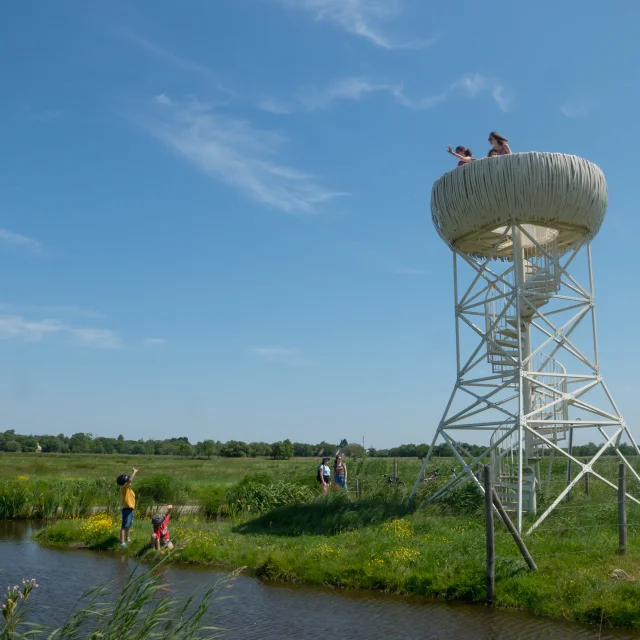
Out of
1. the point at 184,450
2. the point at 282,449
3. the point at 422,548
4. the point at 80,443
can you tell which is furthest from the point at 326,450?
the point at 422,548

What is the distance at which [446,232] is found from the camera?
1944 centimetres

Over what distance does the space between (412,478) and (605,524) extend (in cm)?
1045

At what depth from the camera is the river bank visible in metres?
11.2

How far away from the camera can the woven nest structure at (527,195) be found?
1720 centimetres

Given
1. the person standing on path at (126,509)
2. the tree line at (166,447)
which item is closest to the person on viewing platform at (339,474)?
the person standing on path at (126,509)

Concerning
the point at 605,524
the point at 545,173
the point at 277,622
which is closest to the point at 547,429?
the point at 605,524

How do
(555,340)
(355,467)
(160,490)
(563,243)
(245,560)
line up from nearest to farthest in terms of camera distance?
(245,560), (555,340), (563,243), (160,490), (355,467)

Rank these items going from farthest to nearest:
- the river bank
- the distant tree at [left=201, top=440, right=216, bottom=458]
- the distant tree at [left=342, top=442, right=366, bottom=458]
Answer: the distant tree at [left=201, top=440, right=216, bottom=458]
the distant tree at [left=342, top=442, right=366, bottom=458]
the river bank

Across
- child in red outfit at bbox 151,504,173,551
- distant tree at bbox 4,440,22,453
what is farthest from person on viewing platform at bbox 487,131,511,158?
distant tree at bbox 4,440,22,453

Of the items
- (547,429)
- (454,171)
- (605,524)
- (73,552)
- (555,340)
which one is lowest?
(73,552)

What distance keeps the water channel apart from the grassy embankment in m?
0.42

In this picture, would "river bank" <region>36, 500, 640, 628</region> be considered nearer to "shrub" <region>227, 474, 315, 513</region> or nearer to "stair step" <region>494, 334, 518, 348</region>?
"shrub" <region>227, 474, 315, 513</region>

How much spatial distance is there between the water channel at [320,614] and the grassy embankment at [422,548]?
0.42 metres

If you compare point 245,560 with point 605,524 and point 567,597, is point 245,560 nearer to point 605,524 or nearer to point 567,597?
point 567,597
